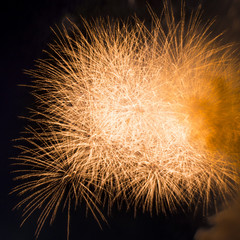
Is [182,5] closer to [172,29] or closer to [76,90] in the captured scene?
[172,29]

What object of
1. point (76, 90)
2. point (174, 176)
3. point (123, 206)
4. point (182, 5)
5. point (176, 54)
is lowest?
point (123, 206)

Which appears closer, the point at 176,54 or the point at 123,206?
the point at 176,54

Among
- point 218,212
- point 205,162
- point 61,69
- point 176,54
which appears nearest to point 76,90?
point 61,69

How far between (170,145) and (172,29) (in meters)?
1.09

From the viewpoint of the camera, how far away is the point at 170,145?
179 centimetres

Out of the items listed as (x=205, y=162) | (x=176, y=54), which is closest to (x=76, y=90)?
(x=176, y=54)

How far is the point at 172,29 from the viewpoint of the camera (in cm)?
180

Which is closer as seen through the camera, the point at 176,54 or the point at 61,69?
the point at 176,54

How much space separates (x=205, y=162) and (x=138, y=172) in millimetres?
635

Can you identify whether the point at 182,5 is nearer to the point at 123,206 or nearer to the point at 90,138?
the point at 90,138

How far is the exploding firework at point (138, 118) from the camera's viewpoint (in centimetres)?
175

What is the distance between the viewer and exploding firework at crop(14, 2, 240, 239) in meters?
1.75

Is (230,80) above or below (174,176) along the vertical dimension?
above

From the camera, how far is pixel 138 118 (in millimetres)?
1794
